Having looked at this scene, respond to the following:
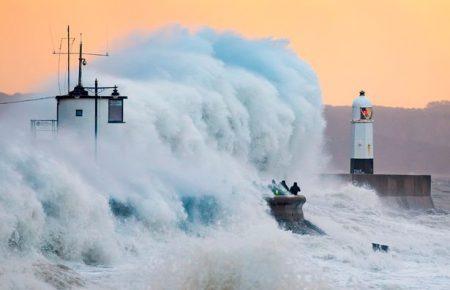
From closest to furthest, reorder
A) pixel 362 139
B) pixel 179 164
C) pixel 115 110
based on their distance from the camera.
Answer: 1. pixel 115 110
2. pixel 179 164
3. pixel 362 139

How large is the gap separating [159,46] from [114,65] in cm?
187

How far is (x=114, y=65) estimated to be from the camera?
2892 cm

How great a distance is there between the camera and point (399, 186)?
34.4m

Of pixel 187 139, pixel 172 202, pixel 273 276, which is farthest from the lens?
pixel 187 139

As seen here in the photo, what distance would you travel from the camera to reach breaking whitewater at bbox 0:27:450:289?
1402 cm

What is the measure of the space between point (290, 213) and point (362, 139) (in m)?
12.0

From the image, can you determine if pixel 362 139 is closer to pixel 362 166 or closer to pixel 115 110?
pixel 362 166

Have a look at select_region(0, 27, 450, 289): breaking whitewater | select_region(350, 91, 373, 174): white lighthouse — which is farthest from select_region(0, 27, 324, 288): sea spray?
select_region(350, 91, 373, 174): white lighthouse

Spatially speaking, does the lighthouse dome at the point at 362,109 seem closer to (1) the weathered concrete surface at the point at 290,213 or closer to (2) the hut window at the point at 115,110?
(1) the weathered concrete surface at the point at 290,213

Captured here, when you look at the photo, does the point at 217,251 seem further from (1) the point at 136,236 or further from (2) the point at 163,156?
(2) the point at 163,156

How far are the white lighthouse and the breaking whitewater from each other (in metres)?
1.03

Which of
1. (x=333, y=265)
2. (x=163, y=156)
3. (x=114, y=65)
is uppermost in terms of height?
(x=114, y=65)

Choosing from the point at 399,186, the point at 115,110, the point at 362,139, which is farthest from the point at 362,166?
the point at 115,110

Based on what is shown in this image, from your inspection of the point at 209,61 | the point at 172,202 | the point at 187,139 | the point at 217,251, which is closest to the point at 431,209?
the point at 209,61
